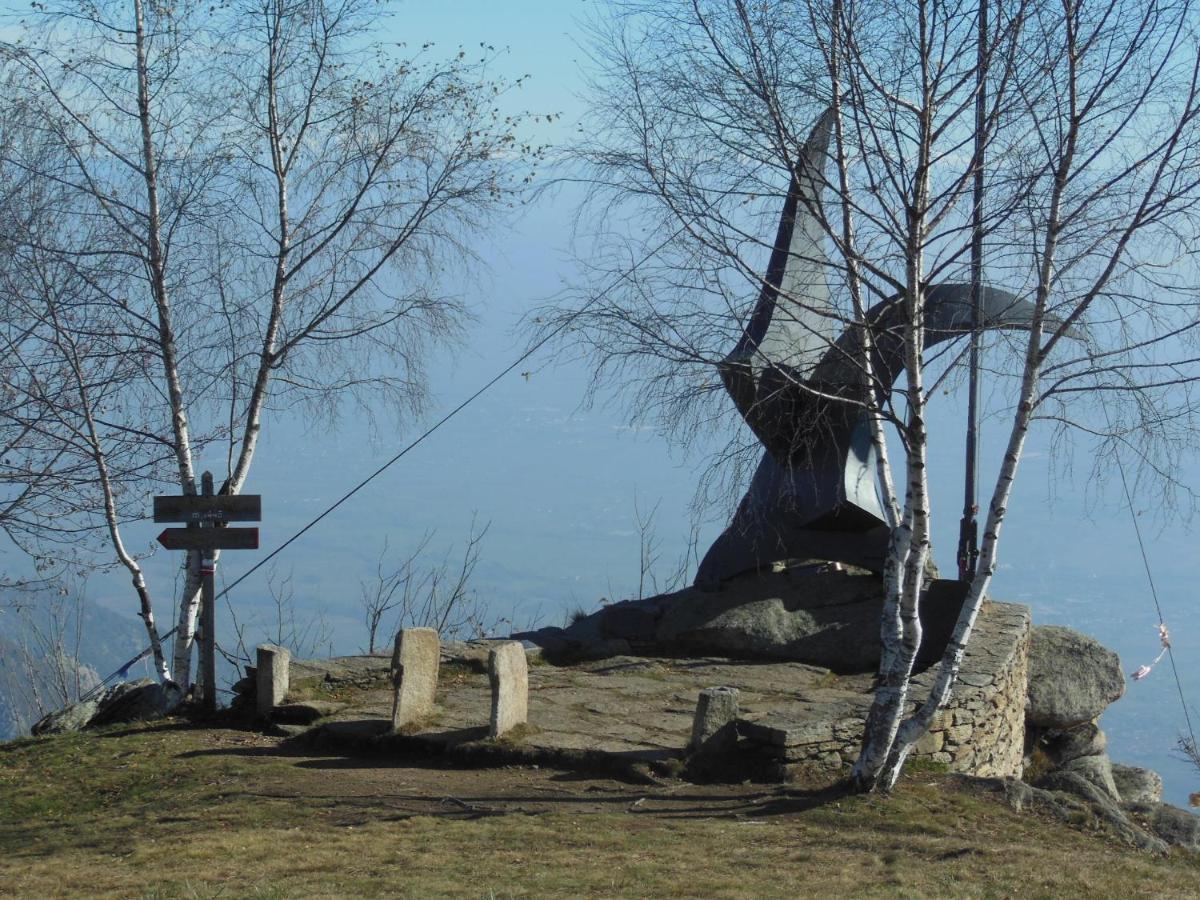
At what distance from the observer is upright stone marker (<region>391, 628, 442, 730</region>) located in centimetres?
1062

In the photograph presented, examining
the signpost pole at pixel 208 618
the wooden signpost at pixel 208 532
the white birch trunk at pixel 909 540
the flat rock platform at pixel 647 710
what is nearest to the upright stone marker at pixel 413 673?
the flat rock platform at pixel 647 710

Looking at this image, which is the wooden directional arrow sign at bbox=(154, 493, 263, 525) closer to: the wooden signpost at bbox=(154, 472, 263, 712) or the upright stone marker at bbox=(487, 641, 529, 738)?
the wooden signpost at bbox=(154, 472, 263, 712)

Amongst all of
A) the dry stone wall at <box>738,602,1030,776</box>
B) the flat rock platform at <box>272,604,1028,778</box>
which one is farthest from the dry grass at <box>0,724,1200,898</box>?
the dry stone wall at <box>738,602,1030,776</box>

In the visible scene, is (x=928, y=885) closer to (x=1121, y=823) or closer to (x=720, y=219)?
(x=1121, y=823)

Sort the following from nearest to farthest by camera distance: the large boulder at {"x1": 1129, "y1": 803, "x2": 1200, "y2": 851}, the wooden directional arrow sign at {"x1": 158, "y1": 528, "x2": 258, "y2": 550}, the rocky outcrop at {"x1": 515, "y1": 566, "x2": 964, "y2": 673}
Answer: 1. the large boulder at {"x1": 1129, "y1": 803, "x2": 1200, "y2": 851}
2. the wooden directional arrow sign at {"x1": 158, "y1": 528, "x2": 258, "y2": 550}
3. the rocky outcrop at {"x1": 515, "y1": 566, "x2": 964, "y2": 673}

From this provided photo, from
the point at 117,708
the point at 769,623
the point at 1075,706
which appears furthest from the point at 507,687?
the point at 1075,706

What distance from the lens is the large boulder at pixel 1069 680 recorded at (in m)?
15.2

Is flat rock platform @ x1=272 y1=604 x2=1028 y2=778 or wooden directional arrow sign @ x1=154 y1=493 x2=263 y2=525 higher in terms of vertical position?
wooden directional arrow sign @ x1=154 y1=493 x2=263 y2=525

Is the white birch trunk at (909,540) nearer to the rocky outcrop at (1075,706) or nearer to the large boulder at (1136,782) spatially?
the rocky outcrop at (1075,706)

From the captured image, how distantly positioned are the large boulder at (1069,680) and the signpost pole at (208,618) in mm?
8402

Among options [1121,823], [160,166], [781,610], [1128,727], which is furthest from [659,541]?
[1128,727]

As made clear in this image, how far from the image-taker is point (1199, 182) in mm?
8328

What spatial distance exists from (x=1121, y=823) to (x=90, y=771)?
23.6 feet

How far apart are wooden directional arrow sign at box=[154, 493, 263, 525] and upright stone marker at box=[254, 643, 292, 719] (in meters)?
1.16
